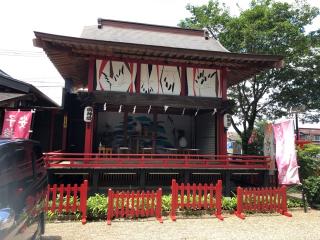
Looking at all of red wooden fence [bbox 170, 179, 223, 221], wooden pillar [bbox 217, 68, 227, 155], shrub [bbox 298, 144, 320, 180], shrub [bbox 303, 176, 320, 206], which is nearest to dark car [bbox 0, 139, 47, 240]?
red wooden fence [bbox 170, 179, 223, 221]

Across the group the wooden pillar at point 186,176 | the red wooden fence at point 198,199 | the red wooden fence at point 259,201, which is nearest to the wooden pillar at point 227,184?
the wooden pillar at point 186,176

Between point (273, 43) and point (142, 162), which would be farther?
point (273, 43)

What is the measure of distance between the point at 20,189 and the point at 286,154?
9.90 metres

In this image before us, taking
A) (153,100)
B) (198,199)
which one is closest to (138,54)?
(153,100)

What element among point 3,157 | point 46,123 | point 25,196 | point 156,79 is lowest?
point 25,196

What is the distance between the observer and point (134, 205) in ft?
30.2

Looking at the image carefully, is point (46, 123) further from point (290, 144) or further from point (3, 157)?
point (3, 157)

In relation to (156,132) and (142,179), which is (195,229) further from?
(156,132)

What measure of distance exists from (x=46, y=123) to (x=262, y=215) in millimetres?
11789

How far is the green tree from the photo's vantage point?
2070cm

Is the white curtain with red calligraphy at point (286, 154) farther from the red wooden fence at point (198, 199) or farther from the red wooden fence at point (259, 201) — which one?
the red wooden fence at point (198, 199)

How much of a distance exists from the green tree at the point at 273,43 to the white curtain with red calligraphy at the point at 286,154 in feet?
33.9

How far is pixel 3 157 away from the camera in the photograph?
396cm

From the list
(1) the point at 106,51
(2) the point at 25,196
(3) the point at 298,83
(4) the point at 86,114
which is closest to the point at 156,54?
(1) the point at 106,51
